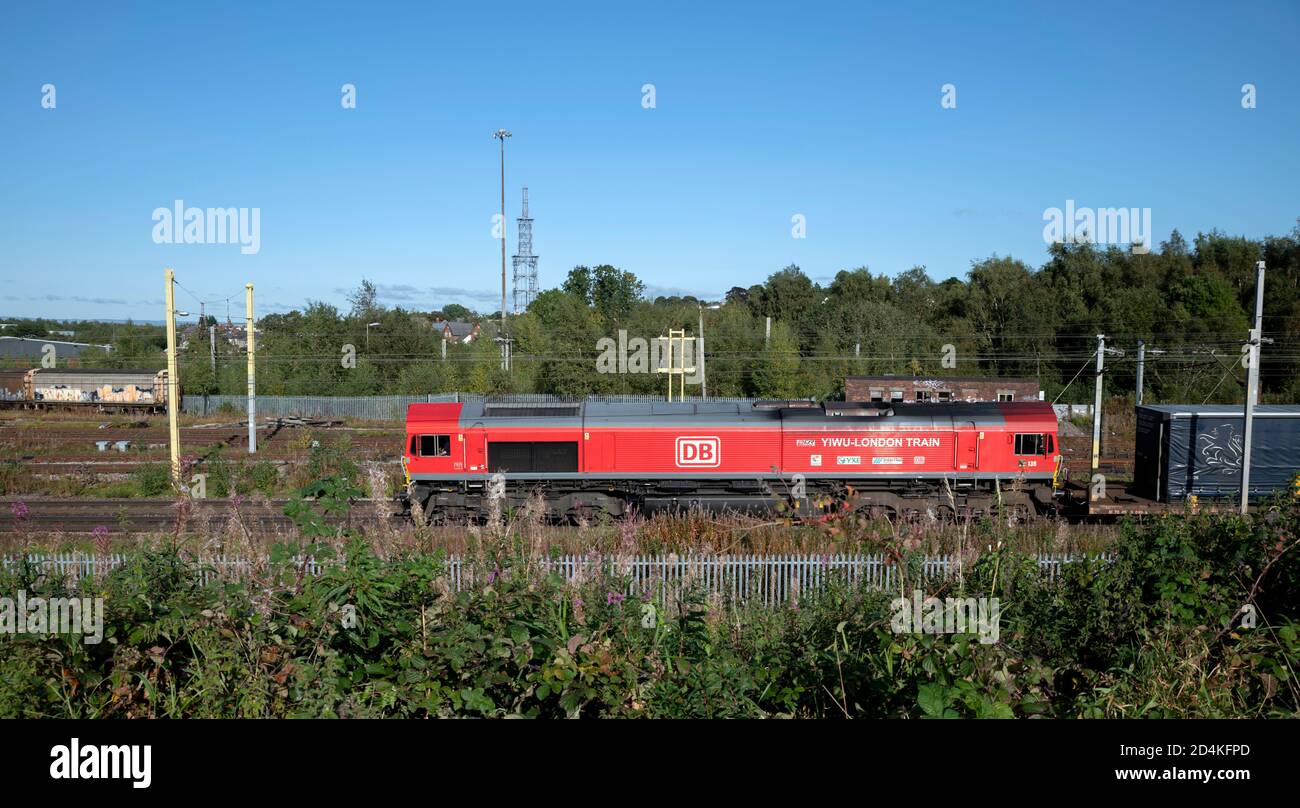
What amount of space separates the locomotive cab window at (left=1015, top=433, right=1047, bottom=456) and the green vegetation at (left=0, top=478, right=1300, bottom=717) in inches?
509

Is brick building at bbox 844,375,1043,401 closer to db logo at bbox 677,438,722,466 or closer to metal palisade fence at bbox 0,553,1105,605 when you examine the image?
db logo at bbox 677,438,722,466

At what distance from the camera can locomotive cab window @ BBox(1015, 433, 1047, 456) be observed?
18641 millimetres

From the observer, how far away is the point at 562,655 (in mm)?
4547

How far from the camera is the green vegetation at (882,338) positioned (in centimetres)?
4456

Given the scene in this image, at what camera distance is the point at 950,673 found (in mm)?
4383

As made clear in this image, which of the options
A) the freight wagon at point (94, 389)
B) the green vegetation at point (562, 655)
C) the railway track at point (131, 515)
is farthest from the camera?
the freight wagon at point (94, 389)

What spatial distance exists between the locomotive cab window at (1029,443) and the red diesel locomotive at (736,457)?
0.07 ft

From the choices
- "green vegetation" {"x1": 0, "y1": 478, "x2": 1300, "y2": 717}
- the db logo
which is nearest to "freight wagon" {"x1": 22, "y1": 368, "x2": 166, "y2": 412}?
the db logo

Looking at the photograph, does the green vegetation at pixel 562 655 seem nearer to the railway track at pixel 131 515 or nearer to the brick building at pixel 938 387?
the railway track at pixel 131 515

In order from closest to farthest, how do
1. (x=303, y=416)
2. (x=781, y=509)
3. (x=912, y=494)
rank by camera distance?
(x=781, y=509), (x=912, y=494), (x=303, y=416)

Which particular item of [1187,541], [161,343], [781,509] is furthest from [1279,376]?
[161,343]

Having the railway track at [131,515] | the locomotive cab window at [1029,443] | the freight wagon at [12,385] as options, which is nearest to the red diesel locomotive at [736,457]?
the locomotive cab window at [1029,443]
